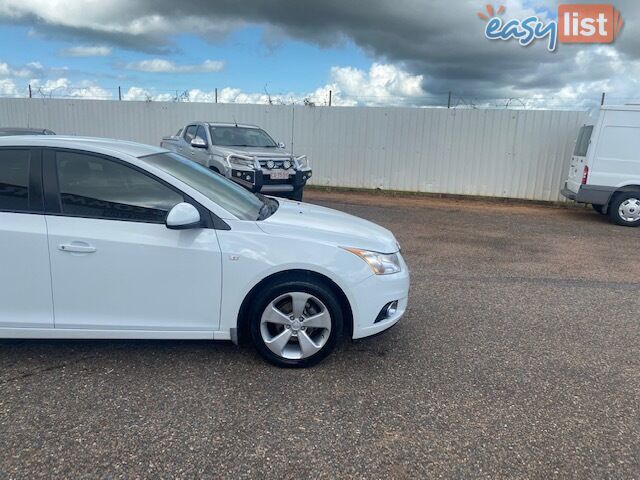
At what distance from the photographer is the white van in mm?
9680

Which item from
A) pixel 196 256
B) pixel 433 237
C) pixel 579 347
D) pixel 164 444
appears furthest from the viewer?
pixel 433 237

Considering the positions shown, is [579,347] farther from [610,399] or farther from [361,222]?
[361,222]

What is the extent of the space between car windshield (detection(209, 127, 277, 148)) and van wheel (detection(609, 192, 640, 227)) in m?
7.33

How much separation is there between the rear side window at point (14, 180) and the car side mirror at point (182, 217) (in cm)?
102

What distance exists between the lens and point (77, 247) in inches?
128

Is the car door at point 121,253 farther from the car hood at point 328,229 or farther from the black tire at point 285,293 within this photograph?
the car hood at point 328,229

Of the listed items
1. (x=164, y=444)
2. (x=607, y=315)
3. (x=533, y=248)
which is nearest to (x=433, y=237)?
(x=533, y=248)

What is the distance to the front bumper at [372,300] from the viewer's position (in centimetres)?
346

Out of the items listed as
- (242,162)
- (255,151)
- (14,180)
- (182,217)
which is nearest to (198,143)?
(255,151)

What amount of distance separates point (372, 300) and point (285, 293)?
24.7 inches

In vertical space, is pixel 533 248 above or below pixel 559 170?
below

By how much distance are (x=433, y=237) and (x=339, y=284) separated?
218 inches

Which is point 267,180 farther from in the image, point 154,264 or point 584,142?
point 584,142

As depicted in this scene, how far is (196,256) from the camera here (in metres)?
3.31
